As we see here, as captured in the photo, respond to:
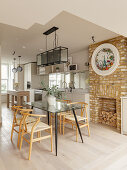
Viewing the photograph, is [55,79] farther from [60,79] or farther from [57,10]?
[57,10]

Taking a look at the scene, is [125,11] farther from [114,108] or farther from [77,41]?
[114,108]

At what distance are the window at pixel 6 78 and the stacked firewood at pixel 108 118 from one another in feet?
22.2

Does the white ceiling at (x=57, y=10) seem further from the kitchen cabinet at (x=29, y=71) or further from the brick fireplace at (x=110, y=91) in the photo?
the kitchen cabinet at (x=29, y=71)

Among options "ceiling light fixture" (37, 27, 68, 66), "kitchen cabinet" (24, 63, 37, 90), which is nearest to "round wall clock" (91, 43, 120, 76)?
"ceiling light fixture" (37, 27, 68, 66)

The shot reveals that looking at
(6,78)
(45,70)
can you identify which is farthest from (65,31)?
(6,78)

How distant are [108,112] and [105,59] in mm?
1572

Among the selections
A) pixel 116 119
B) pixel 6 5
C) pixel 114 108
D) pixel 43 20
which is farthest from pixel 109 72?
pixel 6 5

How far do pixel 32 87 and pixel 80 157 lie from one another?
5.94 metres

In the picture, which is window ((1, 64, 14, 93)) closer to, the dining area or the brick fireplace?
the dining area

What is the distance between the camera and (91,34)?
3377 mm

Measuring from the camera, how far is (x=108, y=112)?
4012 mm

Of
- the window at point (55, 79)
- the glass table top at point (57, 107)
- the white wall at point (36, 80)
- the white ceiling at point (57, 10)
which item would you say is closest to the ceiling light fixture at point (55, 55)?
the glass table top at point (57, 107)

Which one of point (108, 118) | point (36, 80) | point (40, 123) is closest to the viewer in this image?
point (40, 123)

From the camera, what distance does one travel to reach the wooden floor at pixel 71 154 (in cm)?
203
